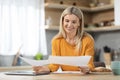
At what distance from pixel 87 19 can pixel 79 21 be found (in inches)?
99.4

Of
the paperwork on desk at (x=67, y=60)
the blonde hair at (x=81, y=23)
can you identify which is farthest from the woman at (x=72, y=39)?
the paperwork on desk at (x=67, y=60)

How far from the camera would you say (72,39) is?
2.06 metres

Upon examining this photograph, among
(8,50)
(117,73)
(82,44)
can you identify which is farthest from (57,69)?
(8,50)

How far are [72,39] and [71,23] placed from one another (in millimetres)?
148

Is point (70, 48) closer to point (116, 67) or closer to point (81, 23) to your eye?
point (81, 23)

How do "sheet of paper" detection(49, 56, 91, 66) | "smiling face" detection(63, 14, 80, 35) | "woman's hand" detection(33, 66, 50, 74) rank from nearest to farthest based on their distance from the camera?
"sheet of paper" detection(49, 56, 91, 66)
"woman's hand" detection(33, 66, 50, 74)
"smiling face" detection(63, 14, 80, 35)

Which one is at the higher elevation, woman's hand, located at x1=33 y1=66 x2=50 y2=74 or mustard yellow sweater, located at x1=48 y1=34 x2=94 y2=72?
mustard yellow sweater, located at x1=48 y1=34 x2=94 y2=72

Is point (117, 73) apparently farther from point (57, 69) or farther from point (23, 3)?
point (23, 3)

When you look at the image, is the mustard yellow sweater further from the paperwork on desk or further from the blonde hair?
the paperwork on desk

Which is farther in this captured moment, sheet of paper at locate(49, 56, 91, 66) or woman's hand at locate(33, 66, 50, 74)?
woman's hand at locate(33, 66, 50, 74)

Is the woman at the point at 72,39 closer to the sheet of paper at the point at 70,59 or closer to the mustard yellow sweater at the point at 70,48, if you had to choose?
A: the mustard yellow sweater at the point at 70,48

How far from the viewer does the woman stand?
2.00 meters

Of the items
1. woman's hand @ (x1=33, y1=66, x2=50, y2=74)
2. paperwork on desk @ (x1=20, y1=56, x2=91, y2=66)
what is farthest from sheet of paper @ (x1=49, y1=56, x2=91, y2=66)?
woman's hand @ (x1=33, y1=66, x2=50, y2=74)

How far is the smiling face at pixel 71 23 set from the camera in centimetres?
200
